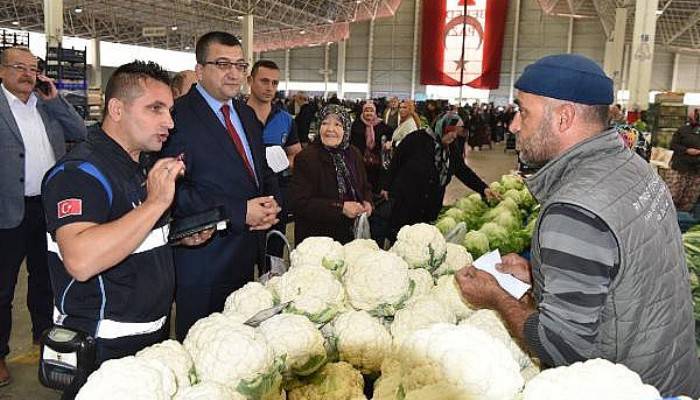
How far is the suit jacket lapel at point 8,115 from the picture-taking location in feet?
10.6

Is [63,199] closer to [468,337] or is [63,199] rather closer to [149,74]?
[149,74]

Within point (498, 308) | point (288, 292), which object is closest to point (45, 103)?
point (288, 292)

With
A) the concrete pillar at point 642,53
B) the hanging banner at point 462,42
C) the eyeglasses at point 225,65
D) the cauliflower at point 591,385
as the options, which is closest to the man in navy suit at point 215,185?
the eyeglasses at point 225,65

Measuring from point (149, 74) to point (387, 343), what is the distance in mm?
1107

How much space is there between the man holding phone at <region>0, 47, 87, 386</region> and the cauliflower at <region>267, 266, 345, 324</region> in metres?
2.22

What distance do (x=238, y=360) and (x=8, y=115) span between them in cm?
269

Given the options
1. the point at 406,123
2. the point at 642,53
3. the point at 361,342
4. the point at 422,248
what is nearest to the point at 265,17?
the point at 642,53

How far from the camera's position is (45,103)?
141 inches

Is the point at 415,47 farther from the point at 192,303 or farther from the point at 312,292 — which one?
the point at 312,292

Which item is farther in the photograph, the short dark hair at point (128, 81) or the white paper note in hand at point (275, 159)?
the white paper note in hand at point (275, 159)

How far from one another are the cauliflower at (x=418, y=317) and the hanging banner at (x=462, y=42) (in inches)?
1033

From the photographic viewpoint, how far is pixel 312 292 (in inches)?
64.7

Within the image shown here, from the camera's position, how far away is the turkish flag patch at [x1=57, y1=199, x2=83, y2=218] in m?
1.62

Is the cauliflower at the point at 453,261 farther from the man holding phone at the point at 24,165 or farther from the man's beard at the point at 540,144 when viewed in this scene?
the man holding phone at the point at 24,165
